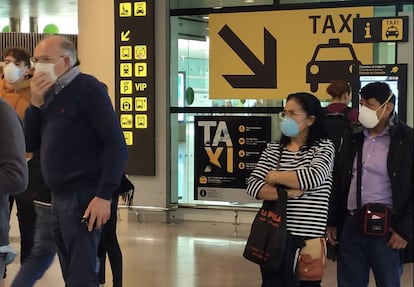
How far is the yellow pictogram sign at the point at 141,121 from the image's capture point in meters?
8.19

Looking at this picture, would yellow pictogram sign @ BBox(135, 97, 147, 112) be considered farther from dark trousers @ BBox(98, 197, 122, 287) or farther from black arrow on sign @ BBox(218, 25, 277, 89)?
dark trousers @ BBox(98, 197, 122, 287)

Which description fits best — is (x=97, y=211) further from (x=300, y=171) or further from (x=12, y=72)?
(x=12, y=72)

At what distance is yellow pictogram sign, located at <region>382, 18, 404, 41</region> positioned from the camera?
22.7 ft

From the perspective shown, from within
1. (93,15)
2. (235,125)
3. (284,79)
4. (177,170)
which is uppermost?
(93,15)

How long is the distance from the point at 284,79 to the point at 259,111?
453 mm

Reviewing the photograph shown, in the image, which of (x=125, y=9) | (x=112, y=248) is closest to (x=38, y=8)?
(x=125, y=9)

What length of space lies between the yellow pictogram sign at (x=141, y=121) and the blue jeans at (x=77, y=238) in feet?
15.8

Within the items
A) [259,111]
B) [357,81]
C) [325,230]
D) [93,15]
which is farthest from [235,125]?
[325,230]

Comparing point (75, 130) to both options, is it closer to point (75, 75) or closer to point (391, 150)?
point (75, 75)

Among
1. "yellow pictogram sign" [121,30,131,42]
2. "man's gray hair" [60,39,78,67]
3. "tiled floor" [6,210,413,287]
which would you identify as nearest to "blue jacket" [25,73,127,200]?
"man's gray hair" [60,39,78,67]

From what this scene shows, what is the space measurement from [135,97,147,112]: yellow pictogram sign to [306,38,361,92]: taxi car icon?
1866 millimetres

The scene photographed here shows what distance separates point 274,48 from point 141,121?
5.65ft

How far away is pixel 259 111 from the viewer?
7891mm

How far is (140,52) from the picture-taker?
8156 millimetres
